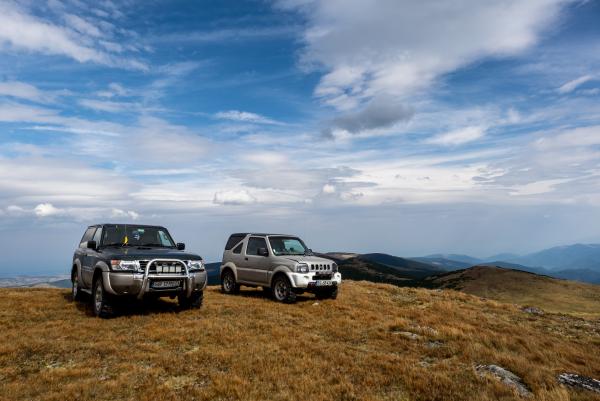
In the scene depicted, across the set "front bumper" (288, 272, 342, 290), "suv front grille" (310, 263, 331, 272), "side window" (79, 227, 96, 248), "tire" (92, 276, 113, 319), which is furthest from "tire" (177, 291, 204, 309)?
"suv front grille" (310, 263, 331, 272)

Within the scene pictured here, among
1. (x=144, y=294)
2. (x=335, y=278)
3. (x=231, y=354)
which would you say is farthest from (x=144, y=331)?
(x=335, y=278)

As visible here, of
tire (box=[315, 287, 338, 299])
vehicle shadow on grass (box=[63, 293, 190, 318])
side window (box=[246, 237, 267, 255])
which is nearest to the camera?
vehicle shadow on grass (box=[63, 293, 190, 318])

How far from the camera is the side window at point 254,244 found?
15.3 metres

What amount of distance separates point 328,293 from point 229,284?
445 cm

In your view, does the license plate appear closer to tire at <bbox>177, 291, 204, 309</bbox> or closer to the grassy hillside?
tire at <bbox>177, 291, 204, 309</bbox>

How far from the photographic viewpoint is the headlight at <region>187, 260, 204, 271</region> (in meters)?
11.2

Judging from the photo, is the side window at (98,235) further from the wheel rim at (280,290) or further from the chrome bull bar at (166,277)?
the wheel rim at (280,290)

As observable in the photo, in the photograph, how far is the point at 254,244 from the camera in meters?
15.7

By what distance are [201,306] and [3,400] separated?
7.32 metres

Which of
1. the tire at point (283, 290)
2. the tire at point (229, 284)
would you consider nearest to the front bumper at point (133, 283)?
the tire at point (283, 290)

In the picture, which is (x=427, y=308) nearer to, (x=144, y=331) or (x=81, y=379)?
(x=144, y=331)

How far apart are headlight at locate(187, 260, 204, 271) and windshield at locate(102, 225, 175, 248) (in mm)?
1702

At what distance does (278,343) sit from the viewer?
28.2 ft

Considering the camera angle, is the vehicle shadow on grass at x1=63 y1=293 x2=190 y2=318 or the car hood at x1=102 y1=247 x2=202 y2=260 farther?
the vehicle shadow on grass at x1=63 y1=293 x2=190 y2=318
